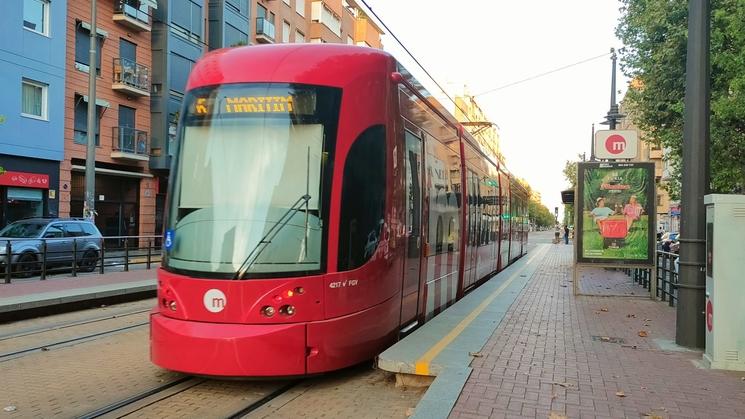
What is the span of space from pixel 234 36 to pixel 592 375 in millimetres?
33505

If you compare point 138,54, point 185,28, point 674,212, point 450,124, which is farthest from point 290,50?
point 674,212

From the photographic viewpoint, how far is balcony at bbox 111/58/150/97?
27.9 metres

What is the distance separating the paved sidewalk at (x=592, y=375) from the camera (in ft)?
16.2

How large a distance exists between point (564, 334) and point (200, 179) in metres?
5.11

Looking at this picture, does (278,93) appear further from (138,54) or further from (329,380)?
(138,54)

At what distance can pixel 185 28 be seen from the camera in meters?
32.1

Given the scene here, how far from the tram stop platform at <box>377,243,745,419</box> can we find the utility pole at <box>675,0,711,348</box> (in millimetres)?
431

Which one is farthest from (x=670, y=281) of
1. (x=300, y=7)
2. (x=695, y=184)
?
(x=300, y=7)

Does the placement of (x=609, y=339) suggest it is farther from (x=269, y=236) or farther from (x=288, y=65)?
(x=288, y=65)

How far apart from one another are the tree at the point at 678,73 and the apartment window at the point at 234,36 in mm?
21193

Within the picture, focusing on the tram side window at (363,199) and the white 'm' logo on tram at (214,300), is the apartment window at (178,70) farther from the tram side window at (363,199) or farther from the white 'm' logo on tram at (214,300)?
the white 'm' logo on tram at (214,300)

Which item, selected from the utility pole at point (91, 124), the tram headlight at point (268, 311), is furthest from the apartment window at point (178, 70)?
the tram headlight at point (268, 311)

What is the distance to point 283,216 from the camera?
578 centimetres

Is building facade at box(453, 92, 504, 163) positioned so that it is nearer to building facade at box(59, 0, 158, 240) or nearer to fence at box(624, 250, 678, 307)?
fence at box(624, 250, 678, 307)
